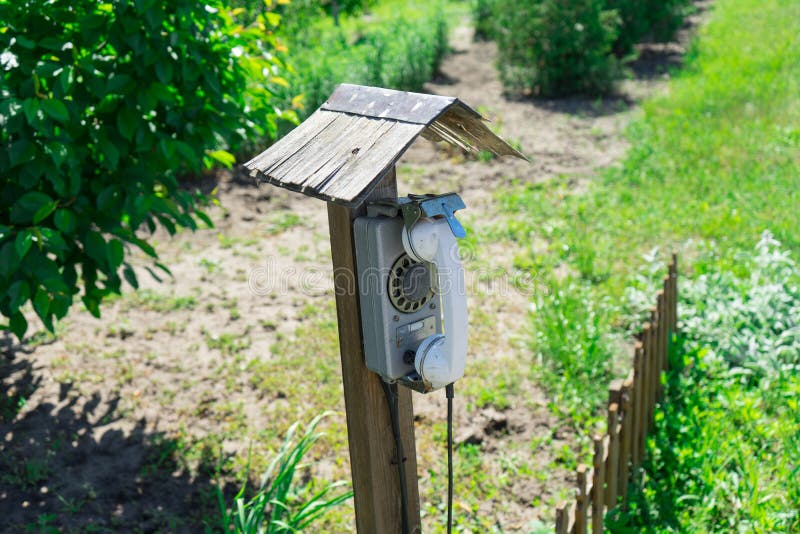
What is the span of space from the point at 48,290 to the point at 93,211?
1.29 feet

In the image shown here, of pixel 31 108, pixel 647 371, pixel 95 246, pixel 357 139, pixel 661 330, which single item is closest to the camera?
pixel 357 139

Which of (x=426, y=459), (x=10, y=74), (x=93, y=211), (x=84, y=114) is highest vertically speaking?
(x=10, y=74)

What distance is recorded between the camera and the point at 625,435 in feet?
9.52

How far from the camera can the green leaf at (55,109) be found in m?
2.47

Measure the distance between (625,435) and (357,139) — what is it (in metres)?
1.80

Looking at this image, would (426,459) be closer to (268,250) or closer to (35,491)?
(35,491)

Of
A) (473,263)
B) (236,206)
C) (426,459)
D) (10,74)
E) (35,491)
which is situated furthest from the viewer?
(236,206)

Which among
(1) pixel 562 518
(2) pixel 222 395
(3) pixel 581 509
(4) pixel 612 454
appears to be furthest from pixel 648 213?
(1) pixel 562 518

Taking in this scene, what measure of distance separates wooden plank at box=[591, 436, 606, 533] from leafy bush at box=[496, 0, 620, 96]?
7.30m

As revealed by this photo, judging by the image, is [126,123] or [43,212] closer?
[43,212]

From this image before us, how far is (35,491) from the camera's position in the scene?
317 centimetres

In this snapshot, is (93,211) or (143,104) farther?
(93,211)

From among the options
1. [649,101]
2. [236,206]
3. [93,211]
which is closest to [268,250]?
[236,206]

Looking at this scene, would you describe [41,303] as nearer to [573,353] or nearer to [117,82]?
[117,82]
